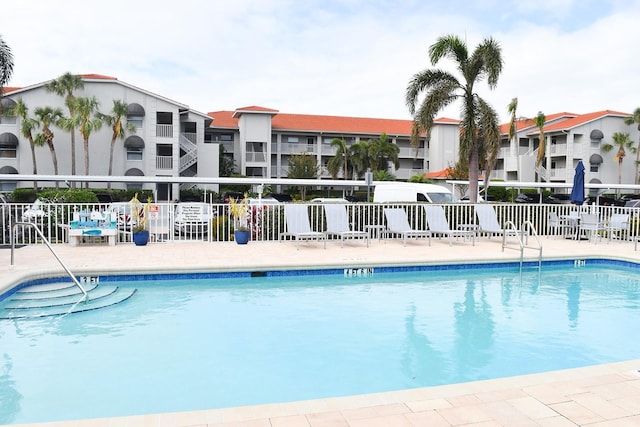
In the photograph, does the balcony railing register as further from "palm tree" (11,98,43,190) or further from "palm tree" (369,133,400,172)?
"palm tree" (369,133,400,172)

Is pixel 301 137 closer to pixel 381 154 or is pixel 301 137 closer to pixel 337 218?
pixel 381 154

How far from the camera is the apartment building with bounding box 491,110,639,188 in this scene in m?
46.0

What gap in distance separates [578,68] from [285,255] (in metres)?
17.9

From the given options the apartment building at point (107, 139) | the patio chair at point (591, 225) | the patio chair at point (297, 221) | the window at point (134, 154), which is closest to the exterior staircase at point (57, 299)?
the patio chair at point (297, 221)

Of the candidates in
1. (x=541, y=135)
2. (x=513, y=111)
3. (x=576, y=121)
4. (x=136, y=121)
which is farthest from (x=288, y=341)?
(x=576, y=121)

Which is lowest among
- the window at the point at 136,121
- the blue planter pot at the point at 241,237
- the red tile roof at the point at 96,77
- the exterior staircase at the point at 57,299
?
the exterior staircase at the point at 57,299

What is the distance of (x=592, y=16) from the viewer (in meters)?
15.7

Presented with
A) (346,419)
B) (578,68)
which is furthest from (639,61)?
(346,419)

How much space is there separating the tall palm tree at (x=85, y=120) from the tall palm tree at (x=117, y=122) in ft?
2.17

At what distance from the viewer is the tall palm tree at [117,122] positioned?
35.4 m

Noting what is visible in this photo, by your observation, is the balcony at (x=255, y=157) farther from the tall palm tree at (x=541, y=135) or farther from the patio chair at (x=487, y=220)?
the patio chair at (x=487, y=220)

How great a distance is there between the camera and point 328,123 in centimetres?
5009

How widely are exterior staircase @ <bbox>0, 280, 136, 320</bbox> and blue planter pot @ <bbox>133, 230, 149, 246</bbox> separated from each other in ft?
11.9

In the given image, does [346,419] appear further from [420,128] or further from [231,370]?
[420,128]
